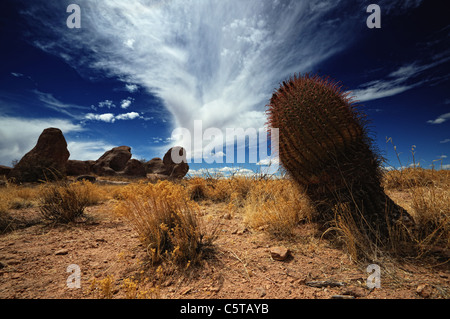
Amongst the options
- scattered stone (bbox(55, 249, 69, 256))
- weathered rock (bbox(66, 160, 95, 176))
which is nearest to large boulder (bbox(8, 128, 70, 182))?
weathered rock (bbox(66, 160, 95, 176))

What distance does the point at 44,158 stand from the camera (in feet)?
56.5

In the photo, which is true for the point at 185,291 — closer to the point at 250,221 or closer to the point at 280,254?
the point at 280,254

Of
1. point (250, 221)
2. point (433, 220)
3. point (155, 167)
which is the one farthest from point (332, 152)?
point (155, 167)

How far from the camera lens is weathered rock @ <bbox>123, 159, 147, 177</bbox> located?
2839cm

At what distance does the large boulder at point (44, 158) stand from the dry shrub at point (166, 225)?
17118 millimetres

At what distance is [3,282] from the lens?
1999 mm

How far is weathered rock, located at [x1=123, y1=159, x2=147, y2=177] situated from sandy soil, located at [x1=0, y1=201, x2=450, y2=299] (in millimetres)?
27249

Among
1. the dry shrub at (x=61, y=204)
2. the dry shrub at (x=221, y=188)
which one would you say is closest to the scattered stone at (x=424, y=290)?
the dry shrub at (x=221, y=188)

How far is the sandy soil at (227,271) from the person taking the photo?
1.69 m

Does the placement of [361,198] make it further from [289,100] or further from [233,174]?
[233,174]

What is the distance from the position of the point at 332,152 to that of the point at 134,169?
29.9 meters

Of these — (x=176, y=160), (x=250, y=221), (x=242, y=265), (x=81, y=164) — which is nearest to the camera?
(x=242, y=265)
